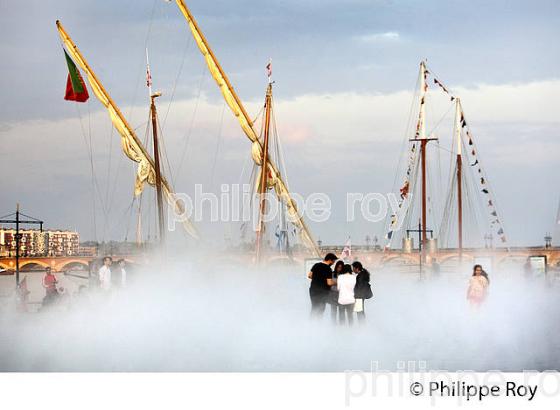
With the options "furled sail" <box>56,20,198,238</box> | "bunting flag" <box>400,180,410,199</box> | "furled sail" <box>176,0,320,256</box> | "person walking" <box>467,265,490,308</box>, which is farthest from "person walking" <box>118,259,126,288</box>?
"person walking" <box>467,265,490,308</box>

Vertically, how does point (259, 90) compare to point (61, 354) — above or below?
above

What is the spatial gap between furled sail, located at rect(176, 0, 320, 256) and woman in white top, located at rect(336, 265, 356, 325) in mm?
5626

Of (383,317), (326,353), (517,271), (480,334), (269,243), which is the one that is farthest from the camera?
(517,271)

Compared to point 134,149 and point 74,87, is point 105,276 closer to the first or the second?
point 74,87

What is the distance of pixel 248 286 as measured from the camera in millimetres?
16594

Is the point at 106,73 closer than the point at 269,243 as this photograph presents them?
Yes

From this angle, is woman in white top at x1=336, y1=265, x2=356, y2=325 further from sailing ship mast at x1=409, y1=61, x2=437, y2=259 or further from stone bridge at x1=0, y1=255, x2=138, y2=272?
stone bridge at x1=0, y1=255, x2=138, y2=272

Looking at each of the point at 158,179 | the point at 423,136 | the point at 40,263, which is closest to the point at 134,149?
the point at 158,179

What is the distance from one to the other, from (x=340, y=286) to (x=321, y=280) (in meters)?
0.26

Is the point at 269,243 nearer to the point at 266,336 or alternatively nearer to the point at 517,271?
the point at 266,336

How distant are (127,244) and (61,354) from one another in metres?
6.68
